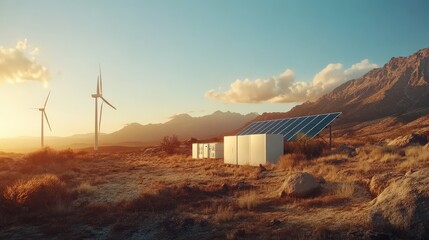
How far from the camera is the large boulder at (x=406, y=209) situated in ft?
37.4

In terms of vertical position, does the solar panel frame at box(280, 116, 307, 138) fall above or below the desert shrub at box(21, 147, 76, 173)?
above

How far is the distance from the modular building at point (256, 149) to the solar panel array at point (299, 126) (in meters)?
5.20

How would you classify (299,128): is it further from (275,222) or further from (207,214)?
(275,222)

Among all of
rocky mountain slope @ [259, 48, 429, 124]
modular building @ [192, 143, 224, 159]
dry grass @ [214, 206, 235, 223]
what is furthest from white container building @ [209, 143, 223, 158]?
rocky mountain slope @ [259, 48, 429, 124]

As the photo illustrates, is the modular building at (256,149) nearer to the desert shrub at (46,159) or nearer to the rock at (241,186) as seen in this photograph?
the rock at (241,186)

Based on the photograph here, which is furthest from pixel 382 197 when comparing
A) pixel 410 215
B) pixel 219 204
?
pixel 219 204

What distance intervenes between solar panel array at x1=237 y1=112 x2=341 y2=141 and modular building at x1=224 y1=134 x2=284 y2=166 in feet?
17.1

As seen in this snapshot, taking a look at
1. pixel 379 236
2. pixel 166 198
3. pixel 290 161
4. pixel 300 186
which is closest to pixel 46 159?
pixel 290 161

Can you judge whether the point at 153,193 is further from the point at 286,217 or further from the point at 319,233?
the point at 319,233

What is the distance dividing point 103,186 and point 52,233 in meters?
11.3

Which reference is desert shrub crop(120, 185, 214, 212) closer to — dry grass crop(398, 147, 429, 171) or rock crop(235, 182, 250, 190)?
rock crop(235, 182, 250, 190)

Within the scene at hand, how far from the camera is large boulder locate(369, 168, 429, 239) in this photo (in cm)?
1139

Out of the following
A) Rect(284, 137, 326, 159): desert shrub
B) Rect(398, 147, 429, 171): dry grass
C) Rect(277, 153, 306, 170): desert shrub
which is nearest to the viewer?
Rect(398, 147, 429, 171): dry grass

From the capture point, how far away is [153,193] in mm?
20375
